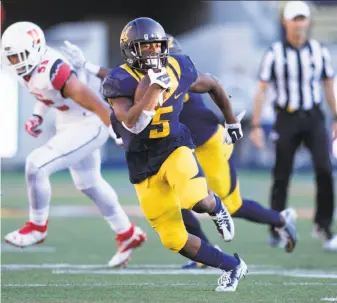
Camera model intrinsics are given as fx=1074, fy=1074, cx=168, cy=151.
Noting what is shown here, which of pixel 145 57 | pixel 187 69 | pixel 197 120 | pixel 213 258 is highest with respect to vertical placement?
pixel 145 57

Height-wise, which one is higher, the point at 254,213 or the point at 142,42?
the point at 142,42

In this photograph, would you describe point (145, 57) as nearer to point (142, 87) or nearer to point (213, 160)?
point (142, 87)

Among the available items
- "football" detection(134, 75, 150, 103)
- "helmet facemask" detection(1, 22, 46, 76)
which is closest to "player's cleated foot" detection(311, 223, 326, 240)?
"helmet facemask" detection(1, 22, 46, 76)

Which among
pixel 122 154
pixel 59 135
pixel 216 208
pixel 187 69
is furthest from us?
pixel 122 154

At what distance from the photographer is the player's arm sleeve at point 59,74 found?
629 centimetres

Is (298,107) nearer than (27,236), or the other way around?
(27,236)

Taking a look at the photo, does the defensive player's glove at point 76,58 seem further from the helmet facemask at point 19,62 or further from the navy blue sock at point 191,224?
the navy blue sock at point 191,224

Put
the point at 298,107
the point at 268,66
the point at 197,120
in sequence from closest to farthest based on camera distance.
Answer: the point at 197,120, the point at 298,107, the point at 268,66

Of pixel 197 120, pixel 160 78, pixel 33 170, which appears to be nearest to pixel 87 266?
pixel 33 170

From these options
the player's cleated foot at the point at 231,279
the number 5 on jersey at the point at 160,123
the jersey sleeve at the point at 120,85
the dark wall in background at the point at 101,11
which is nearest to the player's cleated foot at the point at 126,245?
the player's cleated foot at the point at 231,279

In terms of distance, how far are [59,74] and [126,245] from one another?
116 cm

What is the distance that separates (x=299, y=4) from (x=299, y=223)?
7.82 ft

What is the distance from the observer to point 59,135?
663 cm

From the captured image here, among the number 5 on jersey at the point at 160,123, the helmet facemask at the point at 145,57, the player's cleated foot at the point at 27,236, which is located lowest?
the player's cleated foot at the point at 27,236
